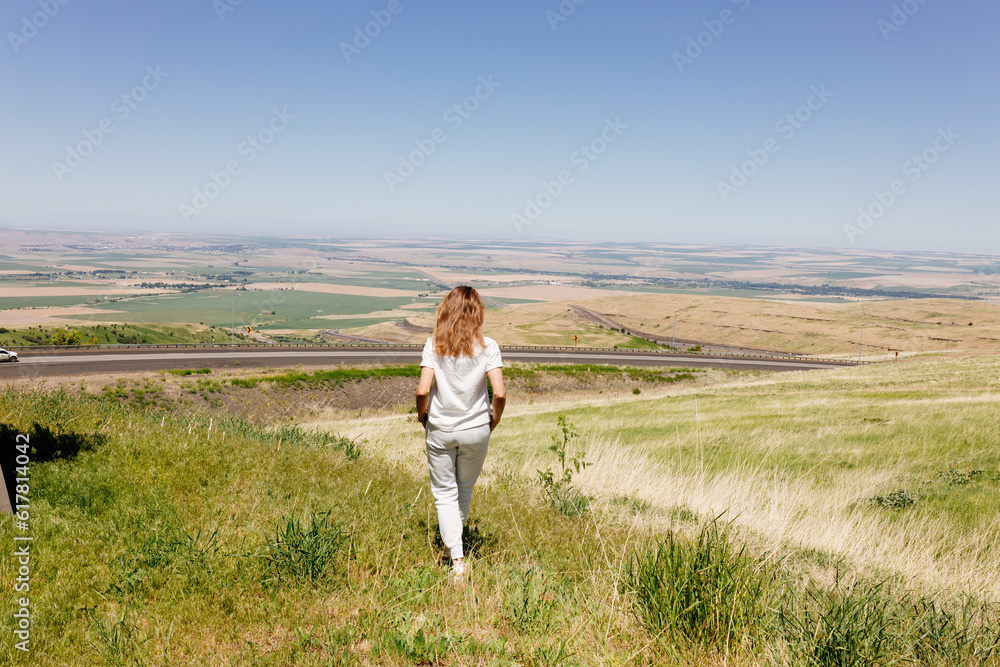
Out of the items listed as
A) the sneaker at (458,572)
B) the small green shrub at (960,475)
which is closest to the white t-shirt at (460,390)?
the sneaker at (458,572)

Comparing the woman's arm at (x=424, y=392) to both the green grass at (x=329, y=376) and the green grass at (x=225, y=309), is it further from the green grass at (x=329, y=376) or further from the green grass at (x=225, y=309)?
the green grass at (x=225, y=309)

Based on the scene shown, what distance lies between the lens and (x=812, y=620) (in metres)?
3.29

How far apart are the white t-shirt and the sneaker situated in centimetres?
101

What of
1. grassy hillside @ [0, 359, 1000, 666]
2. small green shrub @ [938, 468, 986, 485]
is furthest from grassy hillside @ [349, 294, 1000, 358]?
grassy hillside @ [0, 359, 1000, 666]

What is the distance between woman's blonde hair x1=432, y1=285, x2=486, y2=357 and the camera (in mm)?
4539

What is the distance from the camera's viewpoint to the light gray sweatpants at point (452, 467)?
177 inches

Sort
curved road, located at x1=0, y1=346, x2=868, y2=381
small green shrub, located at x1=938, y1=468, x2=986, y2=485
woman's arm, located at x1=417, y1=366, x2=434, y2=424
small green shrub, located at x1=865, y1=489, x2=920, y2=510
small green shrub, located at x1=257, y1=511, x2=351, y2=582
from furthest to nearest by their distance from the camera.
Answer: curved road, located at x1=0, y1=346, x2=868, y2=381 < small green shrub, located at x1=938, y1=468, x2=986, y2=485 < small green shrub, located at x1=865, y1=489, x2=920, y2=510 < woman's arm, located at x1=417, y1=366, x2=434, y2=424 < small green shrub, located at x1=257, y1=511, x2=351, y2=582

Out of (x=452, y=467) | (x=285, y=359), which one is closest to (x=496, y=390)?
(x=452, y=467)

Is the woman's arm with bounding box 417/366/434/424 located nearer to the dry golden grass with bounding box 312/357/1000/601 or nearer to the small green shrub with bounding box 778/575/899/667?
the dry golden grass with bounding box 312/357/1000/601

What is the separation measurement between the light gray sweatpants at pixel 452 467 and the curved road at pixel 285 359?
37325 millimetres

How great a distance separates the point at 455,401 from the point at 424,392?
252mm

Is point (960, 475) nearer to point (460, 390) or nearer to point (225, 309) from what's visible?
point (460, 390)

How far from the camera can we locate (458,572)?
13.8 ft

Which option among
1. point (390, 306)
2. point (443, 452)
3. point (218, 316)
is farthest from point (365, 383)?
point (390, 306)
